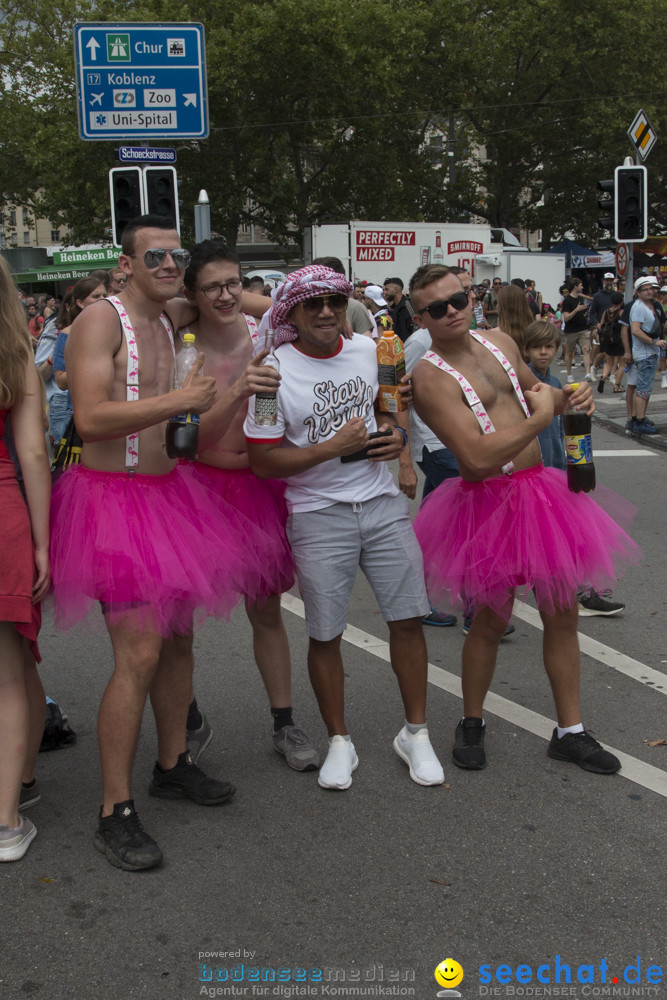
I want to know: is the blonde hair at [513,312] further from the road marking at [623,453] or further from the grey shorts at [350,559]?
the road marking at [623,453]

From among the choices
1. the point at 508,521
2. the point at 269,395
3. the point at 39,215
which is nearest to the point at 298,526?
the point at 269,395

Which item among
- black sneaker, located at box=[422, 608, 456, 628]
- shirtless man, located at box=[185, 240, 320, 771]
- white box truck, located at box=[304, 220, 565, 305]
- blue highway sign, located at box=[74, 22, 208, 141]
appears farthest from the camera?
white box truck, located at box=[304, 220, 565, 305]

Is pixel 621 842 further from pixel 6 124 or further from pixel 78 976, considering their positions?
pixel 6 124

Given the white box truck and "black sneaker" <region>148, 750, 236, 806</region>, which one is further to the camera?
the white box truck

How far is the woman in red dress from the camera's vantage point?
329cm

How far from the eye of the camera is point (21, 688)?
343 cm

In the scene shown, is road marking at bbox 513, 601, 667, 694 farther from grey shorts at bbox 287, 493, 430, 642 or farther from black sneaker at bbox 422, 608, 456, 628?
grey shorts at bbox 287, 493, 430, 642

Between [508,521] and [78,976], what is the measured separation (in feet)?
7.18

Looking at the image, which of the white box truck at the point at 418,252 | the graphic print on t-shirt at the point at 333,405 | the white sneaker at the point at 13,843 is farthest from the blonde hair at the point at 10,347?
the white box truck at the point at 418,252

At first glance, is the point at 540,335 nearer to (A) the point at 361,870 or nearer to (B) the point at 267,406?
(B) the point at 267,406

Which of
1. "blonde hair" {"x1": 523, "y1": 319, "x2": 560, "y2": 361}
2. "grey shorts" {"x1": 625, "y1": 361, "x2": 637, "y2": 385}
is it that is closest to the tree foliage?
"grey shorts" {"x1": 625, "y1": 361, "x2": 637, "y2": 385}

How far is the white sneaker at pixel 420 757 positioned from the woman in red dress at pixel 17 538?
1455 millimetres

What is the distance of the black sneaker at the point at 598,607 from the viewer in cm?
614

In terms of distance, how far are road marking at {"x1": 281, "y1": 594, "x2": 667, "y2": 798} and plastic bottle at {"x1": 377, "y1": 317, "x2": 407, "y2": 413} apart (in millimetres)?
1585
